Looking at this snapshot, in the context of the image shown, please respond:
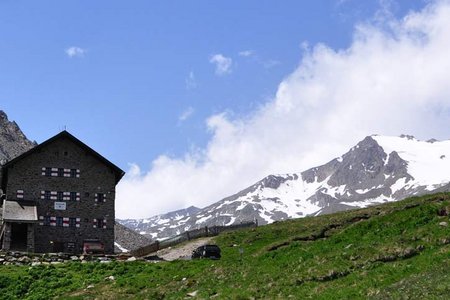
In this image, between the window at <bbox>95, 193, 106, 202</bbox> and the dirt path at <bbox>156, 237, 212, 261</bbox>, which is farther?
the window at <bbox>95, 193, 106, 202</bbox>

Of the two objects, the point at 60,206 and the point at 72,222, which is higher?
the point at 60,206

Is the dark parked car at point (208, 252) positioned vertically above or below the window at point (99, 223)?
below

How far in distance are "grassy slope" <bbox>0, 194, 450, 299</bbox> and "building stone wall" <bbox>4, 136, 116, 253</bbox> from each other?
26.1 m

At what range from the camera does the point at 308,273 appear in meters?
26.2

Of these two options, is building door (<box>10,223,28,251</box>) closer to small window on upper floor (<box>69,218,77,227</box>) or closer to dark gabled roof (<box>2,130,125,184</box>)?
small window on upper floor (<box>69,218,77,227</box>)

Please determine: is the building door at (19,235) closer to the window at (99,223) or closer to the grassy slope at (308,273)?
the window at (99,223)

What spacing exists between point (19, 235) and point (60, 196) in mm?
6426

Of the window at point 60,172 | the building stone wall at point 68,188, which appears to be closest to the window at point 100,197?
the building stone wall at point 68,188

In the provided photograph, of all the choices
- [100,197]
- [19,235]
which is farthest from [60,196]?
[19,235]

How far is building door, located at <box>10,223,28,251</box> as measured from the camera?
224ft

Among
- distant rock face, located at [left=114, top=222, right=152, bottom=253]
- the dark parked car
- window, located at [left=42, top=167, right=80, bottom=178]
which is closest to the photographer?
the dark parked car

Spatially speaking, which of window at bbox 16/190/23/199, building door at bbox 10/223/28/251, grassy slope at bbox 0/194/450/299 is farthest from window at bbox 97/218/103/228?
grassy slope at bbox 0/194/450/299

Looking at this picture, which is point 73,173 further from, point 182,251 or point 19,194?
point 182,251

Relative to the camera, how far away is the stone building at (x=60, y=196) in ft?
226
